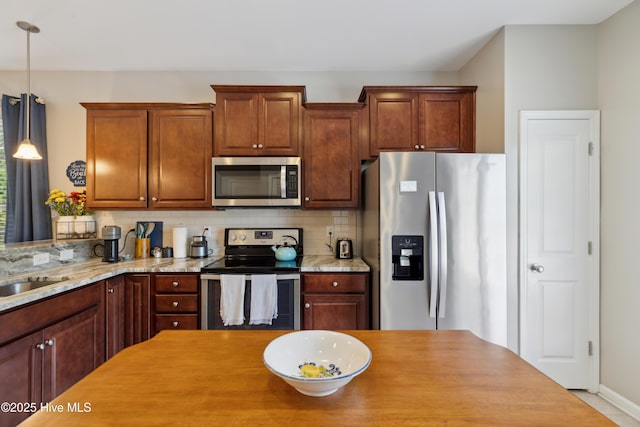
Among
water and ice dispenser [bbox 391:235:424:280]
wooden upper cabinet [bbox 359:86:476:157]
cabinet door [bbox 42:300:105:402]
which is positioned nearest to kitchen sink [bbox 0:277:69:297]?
cabinet door [bbox 42:300:105:402]

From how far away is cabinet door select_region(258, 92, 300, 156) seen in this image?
2.65 meters

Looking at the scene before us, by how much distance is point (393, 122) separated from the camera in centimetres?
265

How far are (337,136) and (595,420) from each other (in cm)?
237

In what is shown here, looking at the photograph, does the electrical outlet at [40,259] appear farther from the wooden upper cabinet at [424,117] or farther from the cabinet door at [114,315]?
the wooden upper cabinet at [424,117]

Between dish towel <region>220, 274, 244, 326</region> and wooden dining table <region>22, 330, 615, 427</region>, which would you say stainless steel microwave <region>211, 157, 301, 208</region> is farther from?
wooden dining table <region>22, 330, 615, 427</region>

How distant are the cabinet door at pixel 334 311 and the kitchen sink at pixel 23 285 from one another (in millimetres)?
1709

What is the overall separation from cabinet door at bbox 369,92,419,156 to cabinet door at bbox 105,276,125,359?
2.34m

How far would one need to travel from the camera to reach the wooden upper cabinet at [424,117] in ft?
8.63

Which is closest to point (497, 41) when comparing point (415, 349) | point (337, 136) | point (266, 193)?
point (337, 136)

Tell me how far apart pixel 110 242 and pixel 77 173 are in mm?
984

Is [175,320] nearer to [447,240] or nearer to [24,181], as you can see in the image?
[24,181]

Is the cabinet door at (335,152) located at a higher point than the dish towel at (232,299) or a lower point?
higher

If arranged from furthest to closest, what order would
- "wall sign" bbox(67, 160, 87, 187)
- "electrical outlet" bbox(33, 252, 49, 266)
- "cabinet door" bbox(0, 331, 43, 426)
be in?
"wall sign" bbox(67, 160, 87, 187) < "electrical outlet" bbox(33, 252, 49, 266) < "cabinet door" bbox(0, 331, 43, 426)

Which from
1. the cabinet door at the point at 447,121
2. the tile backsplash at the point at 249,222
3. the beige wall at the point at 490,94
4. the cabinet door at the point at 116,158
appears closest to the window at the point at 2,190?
the tile backsplash at the point at 249,222
